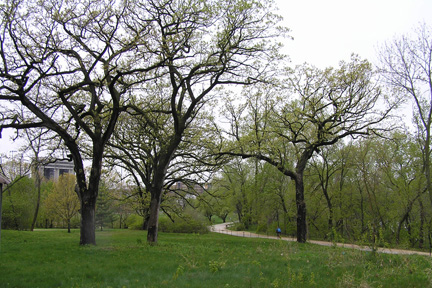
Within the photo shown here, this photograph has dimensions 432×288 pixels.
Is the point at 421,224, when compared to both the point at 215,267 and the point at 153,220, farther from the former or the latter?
the point at 215,267

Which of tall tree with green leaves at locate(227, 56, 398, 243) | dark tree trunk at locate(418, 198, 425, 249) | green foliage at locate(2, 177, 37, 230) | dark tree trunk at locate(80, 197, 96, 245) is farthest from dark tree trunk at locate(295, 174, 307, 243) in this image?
green foliage at locate(2, 177, 37, 230)

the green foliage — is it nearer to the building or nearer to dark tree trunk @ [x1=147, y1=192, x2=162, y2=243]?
the building

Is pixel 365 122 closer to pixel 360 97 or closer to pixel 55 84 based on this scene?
pixel 360 97

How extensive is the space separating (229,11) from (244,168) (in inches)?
1266

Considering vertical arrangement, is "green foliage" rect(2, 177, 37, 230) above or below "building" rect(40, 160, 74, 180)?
below

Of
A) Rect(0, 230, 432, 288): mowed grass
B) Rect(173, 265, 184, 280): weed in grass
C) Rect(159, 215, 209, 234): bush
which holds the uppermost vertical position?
Rect(173, 265, 184, 280): weed in grass

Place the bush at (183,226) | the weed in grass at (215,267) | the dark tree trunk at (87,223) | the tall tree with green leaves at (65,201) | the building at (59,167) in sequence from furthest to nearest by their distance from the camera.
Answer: the bush at (183,226) → the tall tree with green leaves at (65,201) → the building at (59,167) → the dark tree trunk at (87,223) → the weed in grass at (215,267)

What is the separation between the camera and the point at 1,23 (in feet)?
43.9

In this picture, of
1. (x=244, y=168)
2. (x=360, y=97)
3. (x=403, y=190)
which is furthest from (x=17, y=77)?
(x=244, y=168)

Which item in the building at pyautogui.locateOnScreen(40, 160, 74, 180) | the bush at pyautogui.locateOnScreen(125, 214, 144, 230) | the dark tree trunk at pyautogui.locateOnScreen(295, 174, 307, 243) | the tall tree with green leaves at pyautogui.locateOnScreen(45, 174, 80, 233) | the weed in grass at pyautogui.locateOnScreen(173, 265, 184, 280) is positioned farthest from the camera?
the bush at pyautogui.locateOnScreen(125, 214, 144, 230)

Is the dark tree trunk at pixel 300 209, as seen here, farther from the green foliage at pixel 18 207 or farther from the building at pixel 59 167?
the green foliage at pixel 18 207

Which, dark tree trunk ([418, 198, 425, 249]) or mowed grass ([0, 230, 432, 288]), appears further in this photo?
dark tree trunk ([418, 198, 425, 249])

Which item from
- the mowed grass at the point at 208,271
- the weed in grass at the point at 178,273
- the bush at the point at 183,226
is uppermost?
the weed in grass at the point at 178,273

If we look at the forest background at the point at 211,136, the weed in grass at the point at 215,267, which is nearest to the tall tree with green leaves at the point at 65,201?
the forest background at the point at 211,136
